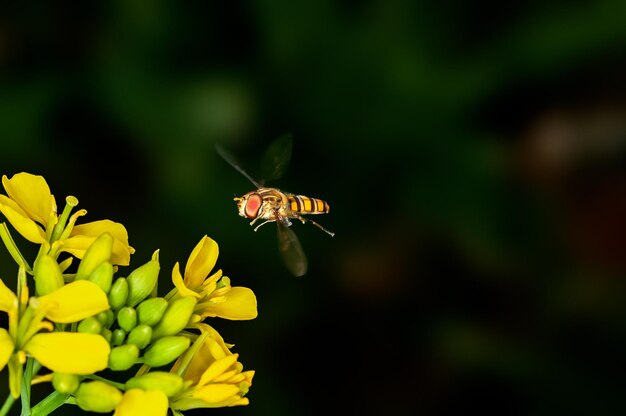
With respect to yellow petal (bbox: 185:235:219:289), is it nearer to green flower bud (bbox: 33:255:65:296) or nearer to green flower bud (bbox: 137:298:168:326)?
green flower bud (bbox: 137:298:168:326)

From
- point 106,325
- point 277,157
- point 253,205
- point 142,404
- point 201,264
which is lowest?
point 142,404

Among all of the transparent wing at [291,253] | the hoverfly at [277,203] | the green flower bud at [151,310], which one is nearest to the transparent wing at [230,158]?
the hoverfly at [277,203]

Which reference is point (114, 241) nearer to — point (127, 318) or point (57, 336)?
point (127, 318)

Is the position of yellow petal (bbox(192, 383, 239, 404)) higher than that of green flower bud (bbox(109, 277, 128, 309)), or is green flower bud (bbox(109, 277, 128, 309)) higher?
green flower bud (bbox(109, 277, 128, 309))

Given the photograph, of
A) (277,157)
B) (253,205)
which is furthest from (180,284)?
(277,157)

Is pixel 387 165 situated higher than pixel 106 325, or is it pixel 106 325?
pixel 387 165

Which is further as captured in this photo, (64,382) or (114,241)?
(114,241)

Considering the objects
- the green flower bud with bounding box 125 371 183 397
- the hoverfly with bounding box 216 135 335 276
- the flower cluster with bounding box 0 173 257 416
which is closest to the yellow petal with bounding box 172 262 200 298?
the flower cluster with bounding box 0 173 257 416
